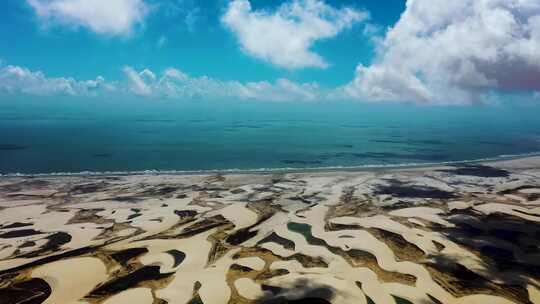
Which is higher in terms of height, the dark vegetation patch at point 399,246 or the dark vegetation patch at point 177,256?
the dark vegetation patch at point 399,246

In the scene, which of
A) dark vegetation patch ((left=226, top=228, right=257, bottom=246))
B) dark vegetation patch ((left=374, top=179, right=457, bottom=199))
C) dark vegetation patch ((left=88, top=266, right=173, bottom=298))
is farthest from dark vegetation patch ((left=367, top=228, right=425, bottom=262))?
dark vegetation patch ((left=88, top=266, right=173, bottom=298))

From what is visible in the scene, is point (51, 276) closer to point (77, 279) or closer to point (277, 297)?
point (77, 279)

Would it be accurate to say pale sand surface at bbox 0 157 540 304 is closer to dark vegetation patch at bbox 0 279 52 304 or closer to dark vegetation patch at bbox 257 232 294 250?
dark vegetation patch at bbox 0 279 52 304

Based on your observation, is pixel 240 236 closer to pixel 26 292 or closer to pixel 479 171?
pixel 26 292

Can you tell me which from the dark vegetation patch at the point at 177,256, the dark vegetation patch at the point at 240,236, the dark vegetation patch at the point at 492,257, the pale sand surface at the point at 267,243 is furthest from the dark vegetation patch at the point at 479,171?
the dark vegetation patch at the point at 177,256

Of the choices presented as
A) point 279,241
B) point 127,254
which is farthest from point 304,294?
point 127,254

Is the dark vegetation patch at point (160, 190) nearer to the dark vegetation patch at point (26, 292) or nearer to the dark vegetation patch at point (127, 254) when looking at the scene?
the dark vegetation patch at point (127, 254)

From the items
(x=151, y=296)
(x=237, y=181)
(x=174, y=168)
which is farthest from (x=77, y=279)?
(x=174, y=168)

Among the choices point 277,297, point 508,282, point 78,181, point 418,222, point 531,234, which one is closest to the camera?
point 277,297
